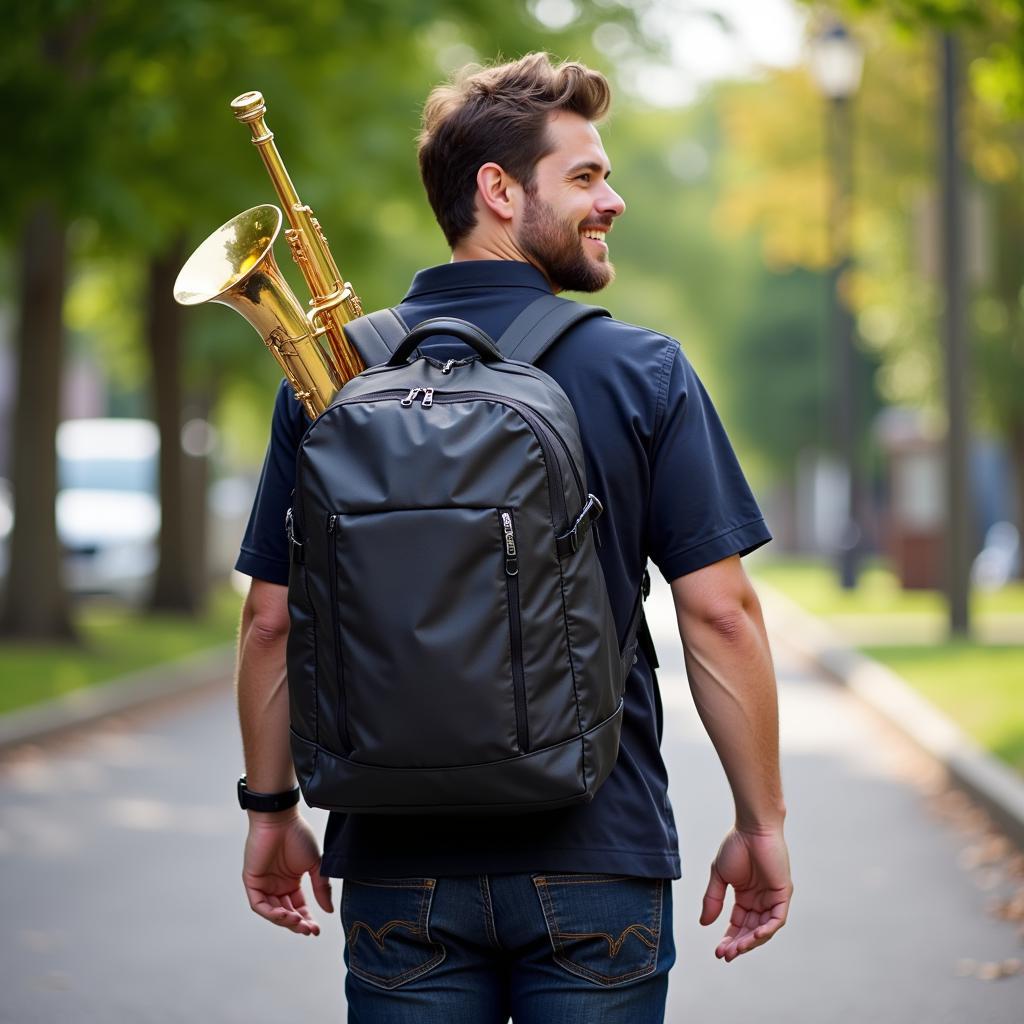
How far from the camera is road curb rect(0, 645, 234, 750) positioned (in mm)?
11273

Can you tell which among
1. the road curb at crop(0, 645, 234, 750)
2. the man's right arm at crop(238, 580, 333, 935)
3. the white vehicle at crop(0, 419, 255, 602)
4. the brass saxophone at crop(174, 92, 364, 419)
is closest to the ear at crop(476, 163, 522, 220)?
the brass saxophone at crop(174, 92, 364, 419)

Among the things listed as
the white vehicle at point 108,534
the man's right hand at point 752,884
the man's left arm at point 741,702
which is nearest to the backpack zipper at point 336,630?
the man's left arm at point 741,702

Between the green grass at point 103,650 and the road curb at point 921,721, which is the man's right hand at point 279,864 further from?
the green grass at point 103,650

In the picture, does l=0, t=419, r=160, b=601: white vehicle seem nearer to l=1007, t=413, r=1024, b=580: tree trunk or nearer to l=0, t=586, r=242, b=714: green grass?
l=0, t=586, r=242, b=714: green grass

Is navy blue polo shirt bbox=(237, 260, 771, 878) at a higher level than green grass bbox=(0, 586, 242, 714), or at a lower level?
higher

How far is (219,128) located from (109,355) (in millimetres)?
12486

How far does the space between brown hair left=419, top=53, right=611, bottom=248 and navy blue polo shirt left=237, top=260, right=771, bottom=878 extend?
118 millimetres

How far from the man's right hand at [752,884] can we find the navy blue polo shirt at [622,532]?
0.49 feet

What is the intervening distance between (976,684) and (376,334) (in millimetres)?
10519

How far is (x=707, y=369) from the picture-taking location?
162ft

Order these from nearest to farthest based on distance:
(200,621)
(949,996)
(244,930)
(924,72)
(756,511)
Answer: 1. (756,511)
2. (949,996)
3. (244,930)
4. (200,621)
5. (924,72)

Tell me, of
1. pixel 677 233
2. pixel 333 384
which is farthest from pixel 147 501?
pixel 333 384

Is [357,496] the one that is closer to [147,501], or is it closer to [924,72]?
[147,501]

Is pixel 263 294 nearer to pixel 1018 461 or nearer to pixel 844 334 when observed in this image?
pixel 844 334
